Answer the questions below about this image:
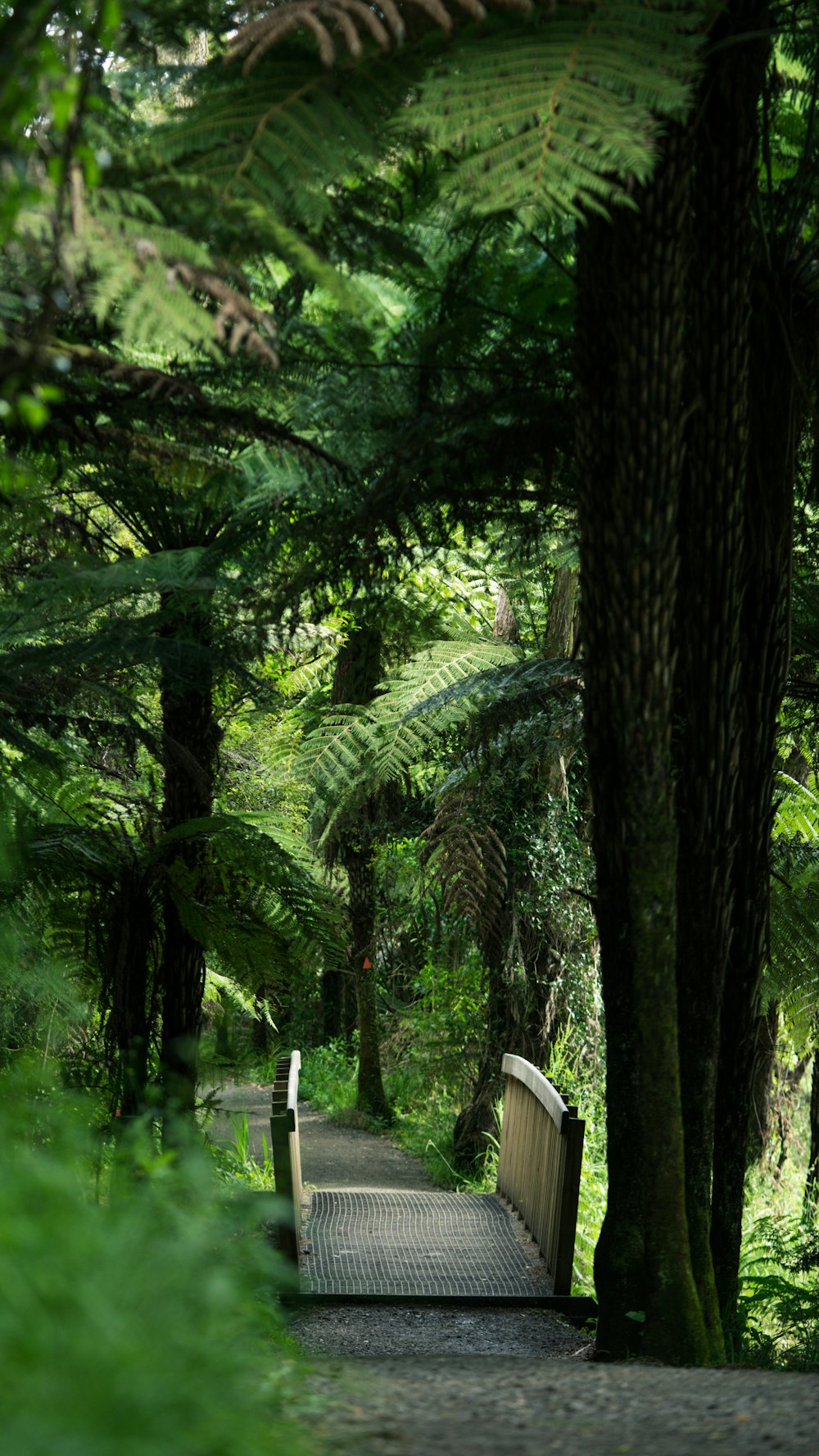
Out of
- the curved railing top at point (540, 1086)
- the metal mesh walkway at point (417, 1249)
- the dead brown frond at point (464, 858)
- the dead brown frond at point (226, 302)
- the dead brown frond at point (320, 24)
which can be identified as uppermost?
the dead brown frond at point (320, 24)

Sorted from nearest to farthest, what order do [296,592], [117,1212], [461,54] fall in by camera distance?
1. [117,1212]
2. [461,54]
3. [296,592]

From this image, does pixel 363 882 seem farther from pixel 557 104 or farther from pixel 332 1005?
pixel 557 104

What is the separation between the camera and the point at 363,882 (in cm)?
1388

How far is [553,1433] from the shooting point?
2.58m

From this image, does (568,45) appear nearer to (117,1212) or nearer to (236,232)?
(236,232)

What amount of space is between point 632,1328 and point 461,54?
408 centimetres

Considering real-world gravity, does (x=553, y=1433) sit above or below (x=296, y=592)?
below

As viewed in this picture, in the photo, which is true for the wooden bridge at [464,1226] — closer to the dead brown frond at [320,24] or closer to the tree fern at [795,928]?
the tree fern at [795,928]

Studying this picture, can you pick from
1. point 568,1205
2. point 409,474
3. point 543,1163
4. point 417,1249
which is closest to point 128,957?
point 409,474

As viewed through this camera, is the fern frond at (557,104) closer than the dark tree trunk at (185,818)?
Yes

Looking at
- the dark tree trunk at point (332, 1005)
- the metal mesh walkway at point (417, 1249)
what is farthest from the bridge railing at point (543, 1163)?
the dark tree trunk at point (332, 1005)

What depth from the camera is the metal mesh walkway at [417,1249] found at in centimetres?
658

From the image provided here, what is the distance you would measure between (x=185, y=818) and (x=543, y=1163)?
2998 millimetres

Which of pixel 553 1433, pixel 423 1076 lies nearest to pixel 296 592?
pixel 553 1433
